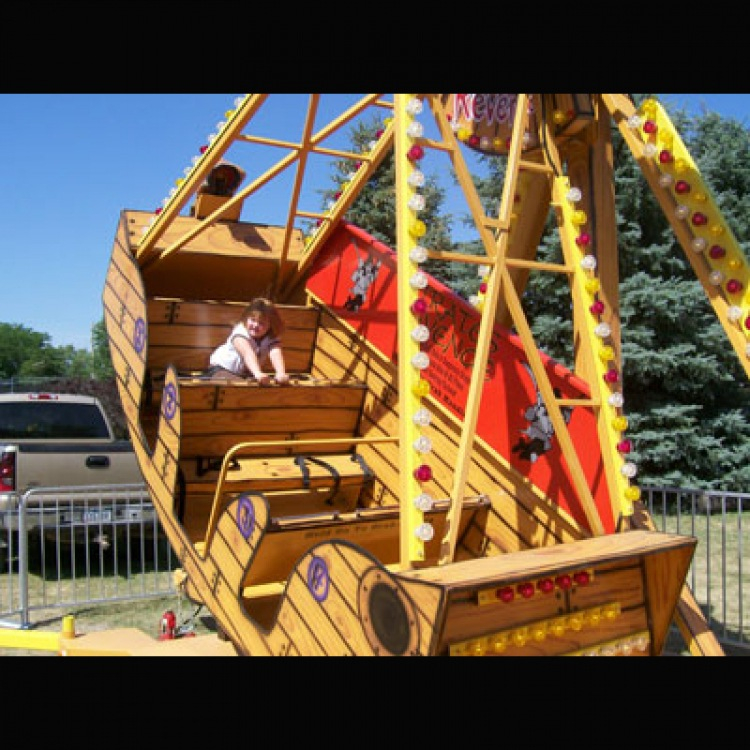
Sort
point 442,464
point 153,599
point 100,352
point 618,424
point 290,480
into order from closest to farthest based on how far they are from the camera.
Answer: point 618,424, point 442,464, point 290,480, point 153,599, point 100,352

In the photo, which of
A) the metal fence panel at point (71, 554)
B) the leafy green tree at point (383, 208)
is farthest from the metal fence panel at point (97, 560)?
the leafy green tree at point (383, 208)

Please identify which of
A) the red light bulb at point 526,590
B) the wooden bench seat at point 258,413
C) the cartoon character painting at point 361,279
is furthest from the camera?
the cartoon character painting at point 361,279

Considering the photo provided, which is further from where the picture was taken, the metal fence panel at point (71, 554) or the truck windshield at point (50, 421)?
the truck windshield at point (50, 421)

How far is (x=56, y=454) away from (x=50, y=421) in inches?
57.9

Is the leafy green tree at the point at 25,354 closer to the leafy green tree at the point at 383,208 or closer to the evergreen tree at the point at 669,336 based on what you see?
the leafy green tree at the point at 383,208

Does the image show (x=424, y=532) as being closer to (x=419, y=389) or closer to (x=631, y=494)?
(x=419, y=389)

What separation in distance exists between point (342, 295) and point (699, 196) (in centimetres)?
241

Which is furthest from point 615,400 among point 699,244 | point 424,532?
point 424,532

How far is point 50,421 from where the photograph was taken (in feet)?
25.7

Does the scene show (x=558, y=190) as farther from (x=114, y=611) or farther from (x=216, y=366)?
(x=114, y=611)

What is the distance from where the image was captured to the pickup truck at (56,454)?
619 cm

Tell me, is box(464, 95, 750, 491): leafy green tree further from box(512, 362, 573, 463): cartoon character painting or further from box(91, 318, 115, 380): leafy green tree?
box(91, 318, 115, 380): leafy green tree

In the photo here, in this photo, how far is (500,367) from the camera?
3.79 metres

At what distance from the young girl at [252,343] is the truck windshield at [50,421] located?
369 cm
